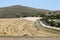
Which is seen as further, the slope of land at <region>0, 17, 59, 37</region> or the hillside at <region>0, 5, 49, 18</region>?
the hillside at <region>0, 5, 49, 18</region>

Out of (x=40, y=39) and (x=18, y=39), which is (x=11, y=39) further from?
(x=40, y=39)

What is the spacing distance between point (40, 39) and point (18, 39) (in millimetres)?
2158

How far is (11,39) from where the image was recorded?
23.1 m

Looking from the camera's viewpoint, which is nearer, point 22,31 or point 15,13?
point 22,31

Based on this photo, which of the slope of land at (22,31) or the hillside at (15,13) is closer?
the slope of land at (22,31)

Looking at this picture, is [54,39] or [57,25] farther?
[57,25]

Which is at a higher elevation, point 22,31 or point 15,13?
point 15,13

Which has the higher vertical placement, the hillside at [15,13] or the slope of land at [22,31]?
the hillside at [15,13]

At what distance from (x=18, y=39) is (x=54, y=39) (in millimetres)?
3519

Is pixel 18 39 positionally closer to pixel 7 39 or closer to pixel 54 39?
pixel 7 39

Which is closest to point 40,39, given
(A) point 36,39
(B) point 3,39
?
(A) point 36,39

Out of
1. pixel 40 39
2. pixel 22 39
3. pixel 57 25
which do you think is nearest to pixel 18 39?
pixel 22 39

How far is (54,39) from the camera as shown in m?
23.6

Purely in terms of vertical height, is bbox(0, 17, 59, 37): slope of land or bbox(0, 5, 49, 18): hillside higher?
bbox(0, 5, 49, 18): hillside
